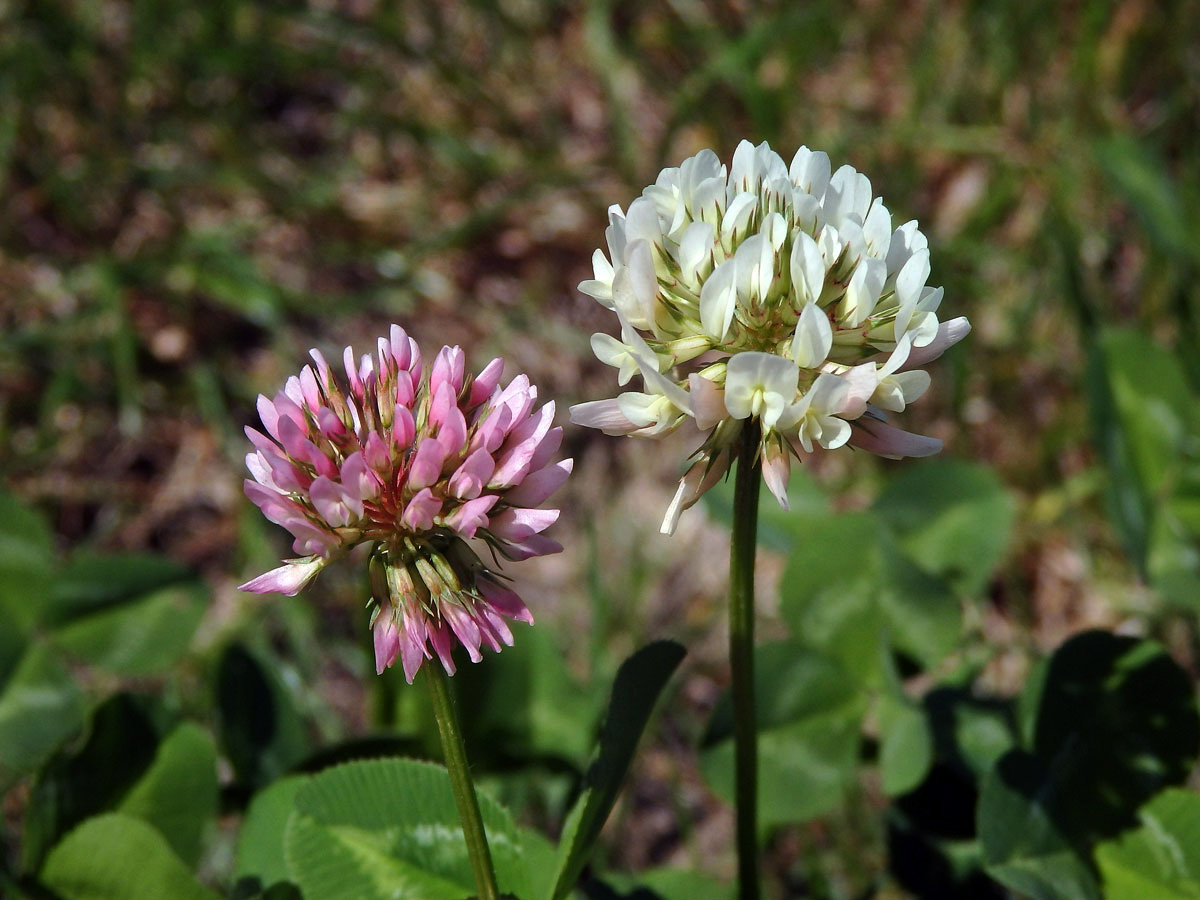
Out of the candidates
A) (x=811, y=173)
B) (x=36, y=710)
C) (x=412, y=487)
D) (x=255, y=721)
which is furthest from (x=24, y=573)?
(x=811, y=173)

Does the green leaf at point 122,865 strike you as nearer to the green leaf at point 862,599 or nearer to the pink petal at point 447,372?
the pink petal at point 447,372

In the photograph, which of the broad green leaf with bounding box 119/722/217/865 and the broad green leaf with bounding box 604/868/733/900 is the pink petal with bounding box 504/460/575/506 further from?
the broad green leaf with bounding box 119/722/217/865

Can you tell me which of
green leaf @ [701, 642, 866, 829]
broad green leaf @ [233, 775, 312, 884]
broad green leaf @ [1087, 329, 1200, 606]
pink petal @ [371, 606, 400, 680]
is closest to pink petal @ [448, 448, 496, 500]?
pink petal @ [371, 606, 400, 680]

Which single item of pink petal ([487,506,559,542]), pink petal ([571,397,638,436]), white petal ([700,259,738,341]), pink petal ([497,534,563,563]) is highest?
white petal ([700,259,738,341])

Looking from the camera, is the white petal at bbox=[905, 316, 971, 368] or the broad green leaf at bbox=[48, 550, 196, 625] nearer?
the white petal at bbox=[905, 316, 971, 368]

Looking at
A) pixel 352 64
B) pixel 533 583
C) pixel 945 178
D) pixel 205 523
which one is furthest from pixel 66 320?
pixel 945 178

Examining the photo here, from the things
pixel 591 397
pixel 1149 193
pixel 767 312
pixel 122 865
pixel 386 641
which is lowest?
pixel 122 865

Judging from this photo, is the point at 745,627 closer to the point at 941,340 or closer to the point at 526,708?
the point at 941,340
